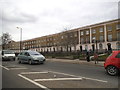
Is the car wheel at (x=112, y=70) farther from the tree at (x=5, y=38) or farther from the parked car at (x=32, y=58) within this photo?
the tree at (x=5, y=38)

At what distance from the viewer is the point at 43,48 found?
329 feet

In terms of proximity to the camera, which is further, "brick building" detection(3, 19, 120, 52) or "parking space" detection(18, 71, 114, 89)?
"brick building" detection(3, 19, 120, 52)

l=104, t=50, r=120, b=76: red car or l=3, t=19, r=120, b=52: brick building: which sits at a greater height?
l=3, t=19, r=120, b=52: brick building

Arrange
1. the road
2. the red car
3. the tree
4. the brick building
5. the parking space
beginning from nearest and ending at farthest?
the parking space → the road → the red car → the brick building → the tree

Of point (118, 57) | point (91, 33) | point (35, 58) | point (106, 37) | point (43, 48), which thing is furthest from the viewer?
point (43, 48)

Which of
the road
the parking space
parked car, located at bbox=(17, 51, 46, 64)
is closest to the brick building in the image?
parked car, located at bbox=(17, 51, 46, 64)

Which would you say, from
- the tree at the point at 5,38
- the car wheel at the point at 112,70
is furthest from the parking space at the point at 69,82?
the tree at the point at 5,38

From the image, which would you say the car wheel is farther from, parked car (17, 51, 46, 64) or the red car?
parked car (17, 51, 46, 64)

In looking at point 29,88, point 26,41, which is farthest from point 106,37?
point 26,41

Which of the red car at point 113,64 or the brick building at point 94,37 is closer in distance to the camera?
the red car at point 113,64

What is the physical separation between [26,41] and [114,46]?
254 ft

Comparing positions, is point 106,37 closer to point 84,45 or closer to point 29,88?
point 84,45

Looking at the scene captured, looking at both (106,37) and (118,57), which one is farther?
(106,37)

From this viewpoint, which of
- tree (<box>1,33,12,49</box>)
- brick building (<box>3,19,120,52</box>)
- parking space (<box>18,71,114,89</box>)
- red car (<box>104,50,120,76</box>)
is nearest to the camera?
parking space (<box>18,71,114,89</box>)
